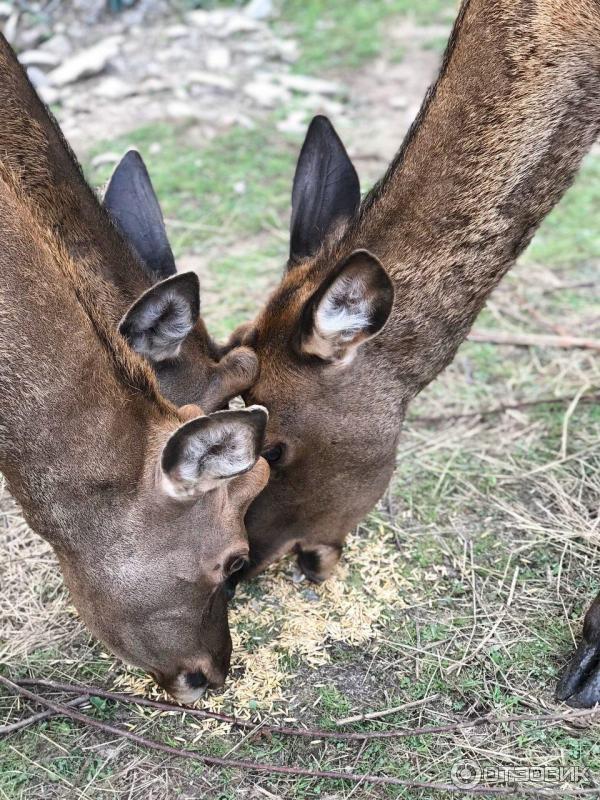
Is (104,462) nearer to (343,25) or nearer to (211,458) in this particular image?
(211,458)

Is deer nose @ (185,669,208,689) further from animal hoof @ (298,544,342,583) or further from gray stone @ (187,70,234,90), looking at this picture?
gray stone @ (187,70,234,90)

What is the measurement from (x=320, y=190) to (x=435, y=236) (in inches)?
30.3

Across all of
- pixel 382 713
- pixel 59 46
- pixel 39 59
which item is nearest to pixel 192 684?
pixel 382 713

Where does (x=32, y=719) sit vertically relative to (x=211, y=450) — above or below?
below

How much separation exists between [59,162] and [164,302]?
114 centimetres

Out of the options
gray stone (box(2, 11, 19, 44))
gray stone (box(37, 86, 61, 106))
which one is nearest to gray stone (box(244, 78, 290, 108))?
gray stone (box(37, 86, 61, 106))

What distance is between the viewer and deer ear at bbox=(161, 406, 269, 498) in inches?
143

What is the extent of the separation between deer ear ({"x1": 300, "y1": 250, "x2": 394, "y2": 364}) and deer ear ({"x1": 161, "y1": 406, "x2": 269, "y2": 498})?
77 cm

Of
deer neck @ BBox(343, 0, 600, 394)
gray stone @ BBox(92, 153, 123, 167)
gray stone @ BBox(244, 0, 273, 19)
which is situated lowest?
gray stone @ BBox(92, 153, 123, 167)

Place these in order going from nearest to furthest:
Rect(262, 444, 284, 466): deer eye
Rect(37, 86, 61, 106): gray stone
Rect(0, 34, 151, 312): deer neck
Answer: Rect(262, 444, 284, 466): deer eye, Rect(0, 34, 151, 312): deer neck, Rect(37, 86, 61, 106): gray stone

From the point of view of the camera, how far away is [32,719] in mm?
4363

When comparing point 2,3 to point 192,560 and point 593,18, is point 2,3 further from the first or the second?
point 192,560

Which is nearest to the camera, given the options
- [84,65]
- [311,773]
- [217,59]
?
[311,773]

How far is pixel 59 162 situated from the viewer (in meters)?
4.93
